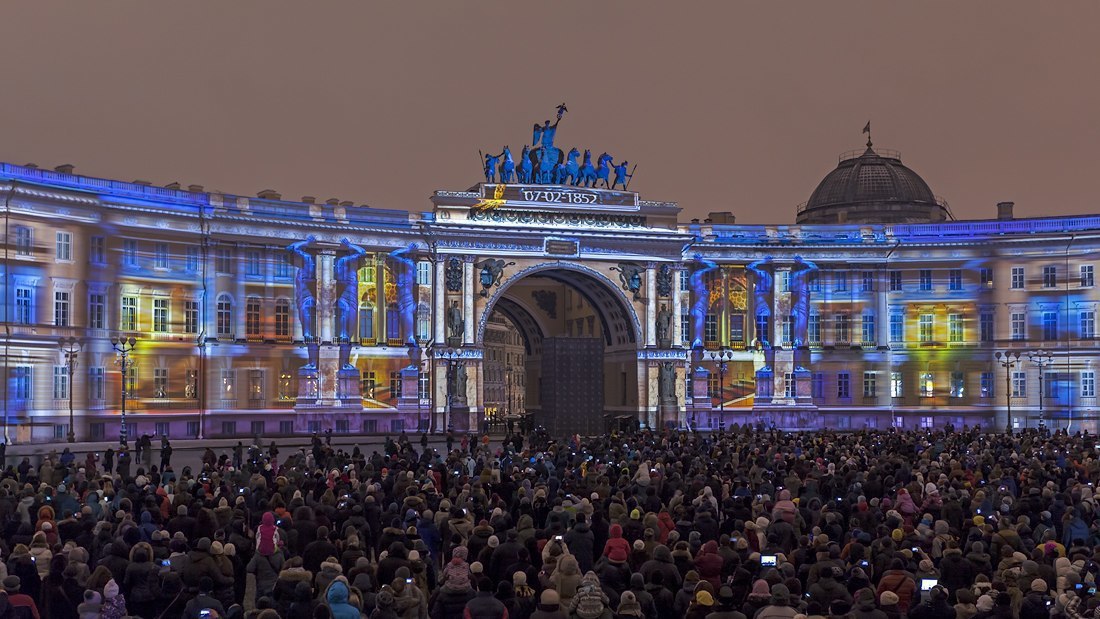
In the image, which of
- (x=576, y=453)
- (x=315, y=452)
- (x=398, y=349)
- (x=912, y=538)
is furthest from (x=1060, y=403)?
(x=912, y=538)

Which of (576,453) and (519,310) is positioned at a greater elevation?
(519,310)

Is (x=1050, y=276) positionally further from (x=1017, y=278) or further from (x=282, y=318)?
(x=282, y=318)

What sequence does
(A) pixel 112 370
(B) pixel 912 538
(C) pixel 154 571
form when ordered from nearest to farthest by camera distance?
(C) pixel 154 571
(B) pixel 912 538
(A) pixel 112 370

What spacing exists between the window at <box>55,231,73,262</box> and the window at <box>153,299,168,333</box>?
20.0 ft

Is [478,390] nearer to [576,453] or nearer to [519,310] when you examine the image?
[519,310]

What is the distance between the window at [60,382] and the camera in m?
63.3

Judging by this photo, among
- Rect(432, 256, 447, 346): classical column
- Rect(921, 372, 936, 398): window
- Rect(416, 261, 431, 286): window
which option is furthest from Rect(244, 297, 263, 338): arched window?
Rect(921, 372, 936, 398): window

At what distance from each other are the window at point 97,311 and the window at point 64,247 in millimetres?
2546

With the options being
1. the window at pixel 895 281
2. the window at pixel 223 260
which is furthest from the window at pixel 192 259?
the window at pixel 895 281

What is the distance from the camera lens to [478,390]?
7731cm

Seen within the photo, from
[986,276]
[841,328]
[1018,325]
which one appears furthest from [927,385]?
[986,276]

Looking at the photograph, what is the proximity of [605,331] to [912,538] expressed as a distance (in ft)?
222

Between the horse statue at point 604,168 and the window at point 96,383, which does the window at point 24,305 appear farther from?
the horse statue at point 604,168

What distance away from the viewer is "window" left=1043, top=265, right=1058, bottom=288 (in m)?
81.5
